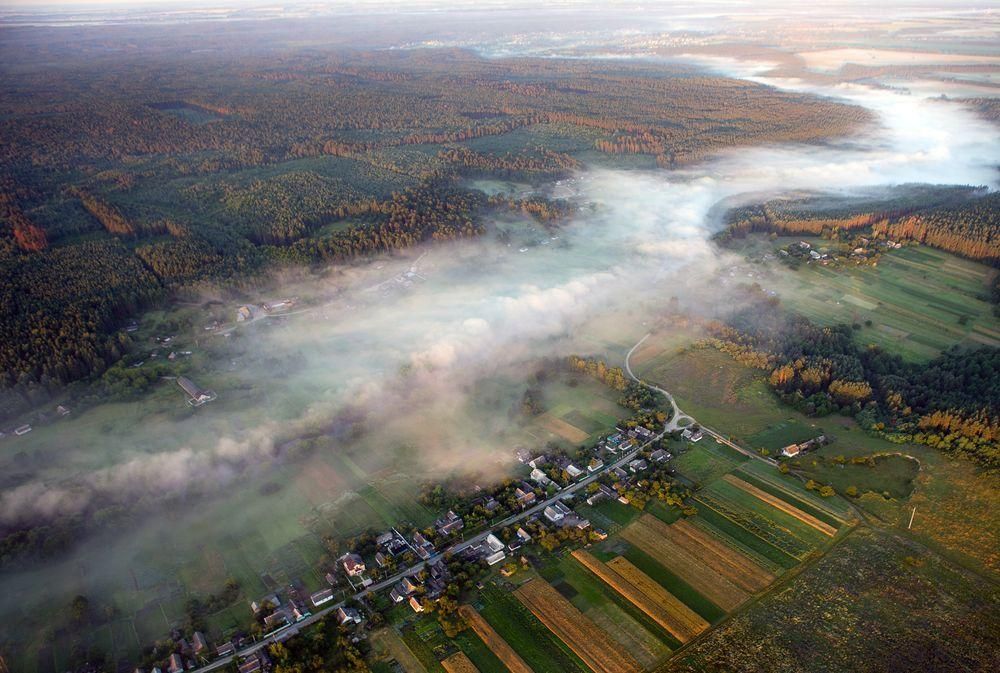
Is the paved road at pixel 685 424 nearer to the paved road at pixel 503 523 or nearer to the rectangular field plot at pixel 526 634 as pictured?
the paved road at pixel 503 523

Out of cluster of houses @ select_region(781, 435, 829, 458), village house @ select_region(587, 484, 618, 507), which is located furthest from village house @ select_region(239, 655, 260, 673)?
cluster of houses @ select_region(781, 435, 829, 458)

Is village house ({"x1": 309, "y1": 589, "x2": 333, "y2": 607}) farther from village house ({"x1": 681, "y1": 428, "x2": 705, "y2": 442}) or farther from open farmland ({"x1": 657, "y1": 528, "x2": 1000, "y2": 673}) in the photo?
village house ({"x1": 681, "y1": 428, "x2": 705, "y2": 442})

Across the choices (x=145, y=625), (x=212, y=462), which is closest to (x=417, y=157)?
(x=212, y=462)

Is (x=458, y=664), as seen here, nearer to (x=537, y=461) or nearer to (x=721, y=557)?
(x=537, y=461)

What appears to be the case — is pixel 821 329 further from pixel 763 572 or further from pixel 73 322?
pixel 73 322

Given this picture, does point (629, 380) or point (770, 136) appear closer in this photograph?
point (629, 380)
